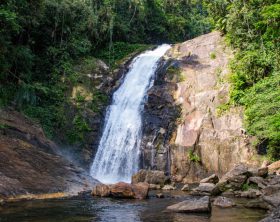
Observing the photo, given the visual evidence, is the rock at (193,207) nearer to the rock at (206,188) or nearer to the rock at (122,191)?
the rock at (122,191)

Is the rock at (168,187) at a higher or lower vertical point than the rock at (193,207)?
lower

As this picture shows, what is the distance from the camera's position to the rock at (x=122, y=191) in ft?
53.4

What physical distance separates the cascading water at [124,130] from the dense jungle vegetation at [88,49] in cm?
187

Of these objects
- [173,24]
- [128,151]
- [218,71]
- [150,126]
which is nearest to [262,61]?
[218,71]

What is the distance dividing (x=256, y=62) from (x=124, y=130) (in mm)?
10498

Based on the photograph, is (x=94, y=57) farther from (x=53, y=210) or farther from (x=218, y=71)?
(x=53, y=210)

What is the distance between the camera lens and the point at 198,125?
85.3 feet

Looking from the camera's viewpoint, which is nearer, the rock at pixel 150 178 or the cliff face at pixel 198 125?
the rock at pixel 150 178

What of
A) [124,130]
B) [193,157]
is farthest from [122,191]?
[124,130]

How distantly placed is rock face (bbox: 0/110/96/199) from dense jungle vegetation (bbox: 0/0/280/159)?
417 cm

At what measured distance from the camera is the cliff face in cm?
2420

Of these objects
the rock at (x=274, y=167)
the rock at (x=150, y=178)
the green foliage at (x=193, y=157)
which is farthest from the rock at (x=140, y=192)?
the green foliage at (x=193, y=157)

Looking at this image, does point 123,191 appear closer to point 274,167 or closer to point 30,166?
point 30,166

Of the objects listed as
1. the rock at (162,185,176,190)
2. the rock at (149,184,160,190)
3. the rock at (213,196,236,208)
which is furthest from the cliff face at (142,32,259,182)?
the rock at (213,196,236,208)
